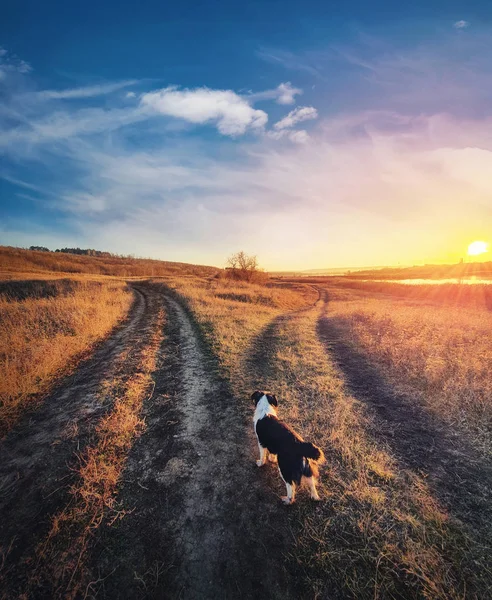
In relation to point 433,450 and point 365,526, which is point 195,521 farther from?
point 433,450

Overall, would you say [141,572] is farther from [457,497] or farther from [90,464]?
[457,497]

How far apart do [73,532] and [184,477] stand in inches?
66.6

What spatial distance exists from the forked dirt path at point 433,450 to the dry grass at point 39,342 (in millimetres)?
9005

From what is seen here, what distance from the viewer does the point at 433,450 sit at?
532 cm

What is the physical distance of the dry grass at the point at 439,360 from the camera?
254 inches

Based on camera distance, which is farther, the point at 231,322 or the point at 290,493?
the point at 231,322

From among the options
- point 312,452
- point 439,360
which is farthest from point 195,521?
point 439,360

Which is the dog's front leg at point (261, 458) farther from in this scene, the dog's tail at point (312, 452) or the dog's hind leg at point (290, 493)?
the dog's tail at point (312, 452)

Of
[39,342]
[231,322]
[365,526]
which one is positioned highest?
[39,342]

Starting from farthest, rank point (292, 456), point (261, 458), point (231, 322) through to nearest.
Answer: point (231, 322) < point (261, 458) < point (292, 456)

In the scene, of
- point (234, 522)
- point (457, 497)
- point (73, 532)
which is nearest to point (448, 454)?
point (457, 497)

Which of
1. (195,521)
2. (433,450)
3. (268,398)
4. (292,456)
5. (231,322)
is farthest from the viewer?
(231,322)

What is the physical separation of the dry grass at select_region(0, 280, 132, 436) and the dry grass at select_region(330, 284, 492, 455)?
1103 cm

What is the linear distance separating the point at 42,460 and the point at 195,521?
3.41 m
